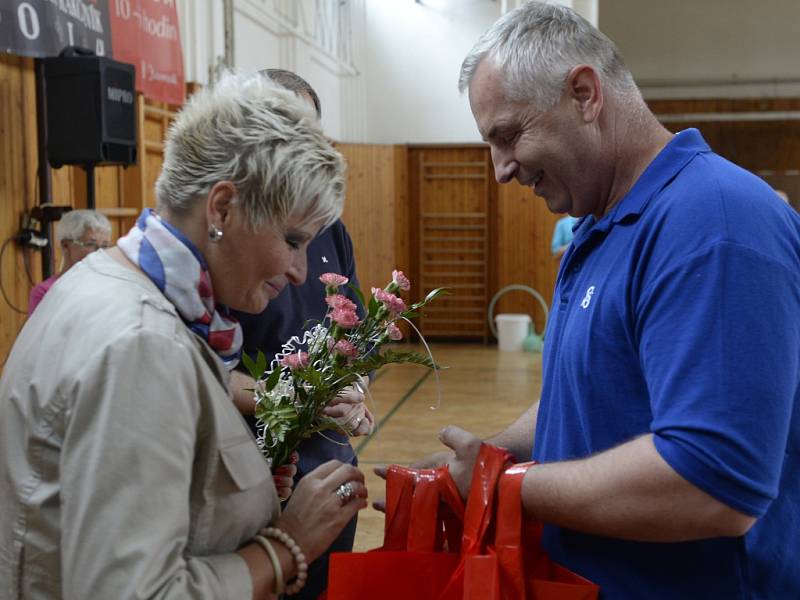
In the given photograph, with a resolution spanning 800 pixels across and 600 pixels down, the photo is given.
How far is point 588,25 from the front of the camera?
143cm

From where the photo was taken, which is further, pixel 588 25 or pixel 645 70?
pixel 645 70

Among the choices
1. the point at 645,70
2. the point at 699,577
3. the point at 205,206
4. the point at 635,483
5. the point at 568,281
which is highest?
the point at 645,70

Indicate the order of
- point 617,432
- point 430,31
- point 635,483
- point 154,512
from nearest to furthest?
point 154,512 → point 635,483 → point 617,432 → point 430,31

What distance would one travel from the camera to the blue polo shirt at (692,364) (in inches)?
43.9

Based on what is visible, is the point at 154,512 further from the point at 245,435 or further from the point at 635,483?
the point at 635,483

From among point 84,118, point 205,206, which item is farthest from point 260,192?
point 84,118

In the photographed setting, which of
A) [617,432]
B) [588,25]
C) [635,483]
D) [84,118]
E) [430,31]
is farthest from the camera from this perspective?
[430,31]

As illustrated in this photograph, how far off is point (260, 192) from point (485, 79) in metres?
0.44

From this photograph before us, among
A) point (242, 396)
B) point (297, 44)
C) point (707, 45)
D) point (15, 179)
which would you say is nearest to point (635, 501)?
point (242, 396)

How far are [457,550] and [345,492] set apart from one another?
219 millimetres

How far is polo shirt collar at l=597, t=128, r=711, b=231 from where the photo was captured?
1.30 m

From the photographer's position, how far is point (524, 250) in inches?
463

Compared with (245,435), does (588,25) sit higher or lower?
higher

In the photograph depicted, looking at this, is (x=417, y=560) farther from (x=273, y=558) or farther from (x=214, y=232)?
(x=214, y=232)
